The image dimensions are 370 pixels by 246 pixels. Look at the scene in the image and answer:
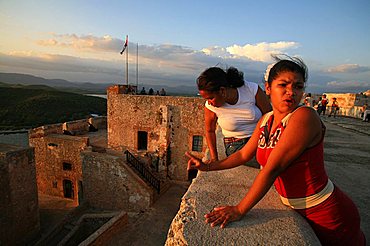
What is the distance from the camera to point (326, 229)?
1605mm

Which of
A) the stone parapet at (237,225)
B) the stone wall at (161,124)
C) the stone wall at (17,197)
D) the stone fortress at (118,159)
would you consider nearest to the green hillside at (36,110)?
the stone fortress at (118,159)

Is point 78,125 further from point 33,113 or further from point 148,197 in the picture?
point 33,113

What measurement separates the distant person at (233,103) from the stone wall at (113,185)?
918 centimetres

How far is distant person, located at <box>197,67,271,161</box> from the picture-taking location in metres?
2.78

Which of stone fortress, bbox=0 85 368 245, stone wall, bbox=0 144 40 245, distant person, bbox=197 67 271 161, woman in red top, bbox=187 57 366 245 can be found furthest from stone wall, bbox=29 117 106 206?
woman in red top, bbox=187 57 366 245

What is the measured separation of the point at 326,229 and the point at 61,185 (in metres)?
16.6

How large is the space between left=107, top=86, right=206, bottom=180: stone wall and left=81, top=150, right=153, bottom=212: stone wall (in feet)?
10.1

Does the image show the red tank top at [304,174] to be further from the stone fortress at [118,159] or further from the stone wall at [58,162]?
the stone wall at [58,162]

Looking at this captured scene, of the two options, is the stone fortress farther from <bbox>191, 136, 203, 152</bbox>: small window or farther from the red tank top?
the red tank top

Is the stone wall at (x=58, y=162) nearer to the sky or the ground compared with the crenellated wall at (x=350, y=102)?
nearer to the ground

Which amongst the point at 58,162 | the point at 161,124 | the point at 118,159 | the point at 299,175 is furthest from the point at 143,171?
the point at 299,175

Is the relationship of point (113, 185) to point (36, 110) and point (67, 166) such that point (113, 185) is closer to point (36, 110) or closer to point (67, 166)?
point (67, 166)

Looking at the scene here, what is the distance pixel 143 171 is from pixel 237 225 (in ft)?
40.0

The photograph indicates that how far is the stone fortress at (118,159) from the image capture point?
1040 cm
